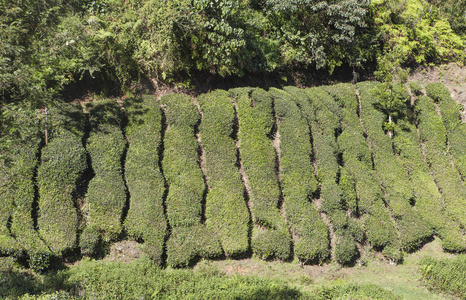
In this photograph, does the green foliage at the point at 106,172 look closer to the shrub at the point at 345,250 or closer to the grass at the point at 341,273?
the grass at the point at 341,273

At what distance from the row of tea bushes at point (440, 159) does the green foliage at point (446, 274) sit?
220 centimetres

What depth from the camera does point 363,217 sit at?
650 inches

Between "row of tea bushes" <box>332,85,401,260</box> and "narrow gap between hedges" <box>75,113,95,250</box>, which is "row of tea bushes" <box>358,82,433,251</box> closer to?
"row of tea bushes" <box>332,85,401,260</box>

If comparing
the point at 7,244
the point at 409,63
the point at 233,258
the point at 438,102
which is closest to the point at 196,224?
the point at 233,258

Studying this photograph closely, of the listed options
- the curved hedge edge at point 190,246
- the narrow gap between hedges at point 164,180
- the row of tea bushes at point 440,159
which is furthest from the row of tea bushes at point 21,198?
the row of tea bushes at point 440,159

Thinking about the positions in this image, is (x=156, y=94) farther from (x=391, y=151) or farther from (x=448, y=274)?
(x=448, y=274)

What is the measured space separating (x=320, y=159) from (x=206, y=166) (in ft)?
16.4

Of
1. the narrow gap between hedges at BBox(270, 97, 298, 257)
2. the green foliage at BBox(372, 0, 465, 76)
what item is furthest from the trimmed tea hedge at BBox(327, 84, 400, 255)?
the green foliage at BBox(372, 0, 465, 76)

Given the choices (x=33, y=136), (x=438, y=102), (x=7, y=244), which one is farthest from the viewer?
(x=438, y=102)

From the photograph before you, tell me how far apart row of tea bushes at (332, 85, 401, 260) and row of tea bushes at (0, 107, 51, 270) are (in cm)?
1170

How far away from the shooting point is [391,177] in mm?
17641

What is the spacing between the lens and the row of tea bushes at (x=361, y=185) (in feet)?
52.0

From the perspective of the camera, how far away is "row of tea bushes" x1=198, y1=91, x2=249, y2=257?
14852mm

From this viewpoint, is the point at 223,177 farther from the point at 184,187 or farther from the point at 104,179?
the point at 104,179
